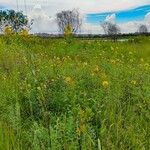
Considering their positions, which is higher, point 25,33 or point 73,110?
point 25,33

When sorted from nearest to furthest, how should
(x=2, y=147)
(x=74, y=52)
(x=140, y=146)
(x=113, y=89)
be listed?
1. (x=2, y=147)
2. (x=140, y=146)
3. (x=113, y=89)
4. (x=74, y=52)

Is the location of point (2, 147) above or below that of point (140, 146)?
above

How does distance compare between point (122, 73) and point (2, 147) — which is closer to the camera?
point (2, 147)

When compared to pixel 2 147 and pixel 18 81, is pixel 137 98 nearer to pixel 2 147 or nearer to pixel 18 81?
pixel 18 81

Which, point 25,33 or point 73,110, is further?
point 25,33

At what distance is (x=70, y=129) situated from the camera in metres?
3.60

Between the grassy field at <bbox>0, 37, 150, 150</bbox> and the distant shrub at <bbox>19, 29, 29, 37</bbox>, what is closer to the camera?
the grassy field at <bbox>0, 37, 150, 150</bbox>

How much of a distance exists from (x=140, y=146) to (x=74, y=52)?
9.53 meters

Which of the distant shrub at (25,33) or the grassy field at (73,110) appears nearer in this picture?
the grassy field at (73,110)

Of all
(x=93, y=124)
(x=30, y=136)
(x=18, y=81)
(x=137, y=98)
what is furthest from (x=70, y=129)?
(x=18, y=81)

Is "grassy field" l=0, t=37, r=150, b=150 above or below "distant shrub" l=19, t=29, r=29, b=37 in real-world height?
below

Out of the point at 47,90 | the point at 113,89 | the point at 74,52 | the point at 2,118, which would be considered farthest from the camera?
the point at 74,52

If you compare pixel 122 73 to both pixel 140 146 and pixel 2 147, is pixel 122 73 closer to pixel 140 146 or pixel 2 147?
pixel 140 146

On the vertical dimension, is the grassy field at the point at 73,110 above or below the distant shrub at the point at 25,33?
below
